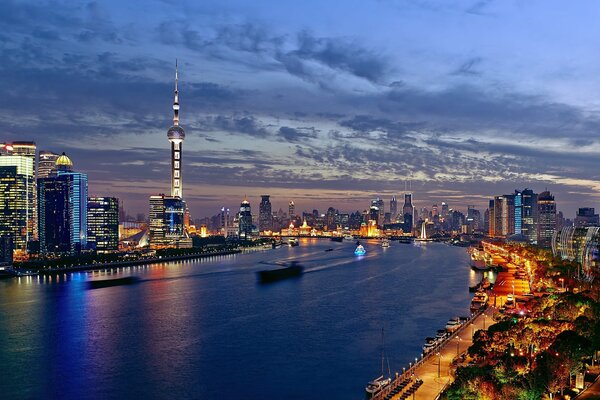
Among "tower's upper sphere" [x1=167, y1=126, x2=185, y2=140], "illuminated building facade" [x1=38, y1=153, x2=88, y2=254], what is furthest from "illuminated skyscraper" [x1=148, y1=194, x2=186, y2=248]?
"tower's upper sphere" [x1=167, y1=126, x2=185, y2=140]

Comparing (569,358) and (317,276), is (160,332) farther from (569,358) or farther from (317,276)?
(317,276)

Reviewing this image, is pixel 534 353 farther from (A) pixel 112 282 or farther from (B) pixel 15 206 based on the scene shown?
(B) pixel 15 206

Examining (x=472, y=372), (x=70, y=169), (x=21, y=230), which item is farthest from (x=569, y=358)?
(x=70, y=169)

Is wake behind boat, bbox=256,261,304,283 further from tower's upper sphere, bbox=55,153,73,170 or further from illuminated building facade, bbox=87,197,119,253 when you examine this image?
tower's upper sphere, bbox=55,153,73,170

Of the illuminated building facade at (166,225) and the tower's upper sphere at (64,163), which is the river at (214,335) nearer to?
the illuminated building facade at (166,225)

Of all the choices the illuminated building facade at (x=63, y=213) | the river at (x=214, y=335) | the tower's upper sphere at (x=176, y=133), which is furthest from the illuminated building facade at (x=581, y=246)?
the tower's upper sphere at (x=176, y=133)

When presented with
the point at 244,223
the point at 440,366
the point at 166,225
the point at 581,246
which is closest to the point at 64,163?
the point at 166,225
